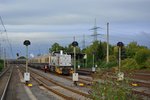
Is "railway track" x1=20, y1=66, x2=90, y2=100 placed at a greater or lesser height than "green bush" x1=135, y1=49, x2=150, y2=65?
lesser

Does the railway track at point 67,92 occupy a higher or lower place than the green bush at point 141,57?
lower

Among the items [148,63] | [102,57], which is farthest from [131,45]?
[148,63]

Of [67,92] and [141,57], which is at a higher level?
[141,57]

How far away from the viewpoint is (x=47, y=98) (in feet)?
89.7

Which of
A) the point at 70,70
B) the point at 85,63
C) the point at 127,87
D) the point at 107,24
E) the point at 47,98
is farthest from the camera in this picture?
the point at 85,63

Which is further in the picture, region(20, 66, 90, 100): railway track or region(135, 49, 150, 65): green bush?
region(135, 49, 150, 65): green bush

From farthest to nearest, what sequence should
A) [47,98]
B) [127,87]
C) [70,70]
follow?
[70,70] < [47,98] < [127,87]

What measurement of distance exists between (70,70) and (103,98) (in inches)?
1847

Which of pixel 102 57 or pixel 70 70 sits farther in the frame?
pixel 102 57

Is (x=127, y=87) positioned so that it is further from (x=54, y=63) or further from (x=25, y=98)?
(x=54, y=63)

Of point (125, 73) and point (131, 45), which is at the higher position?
point (131, 45)

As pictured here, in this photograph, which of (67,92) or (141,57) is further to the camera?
(141,57)

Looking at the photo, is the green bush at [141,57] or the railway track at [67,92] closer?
the railway track at [67,92]

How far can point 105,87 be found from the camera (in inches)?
568
